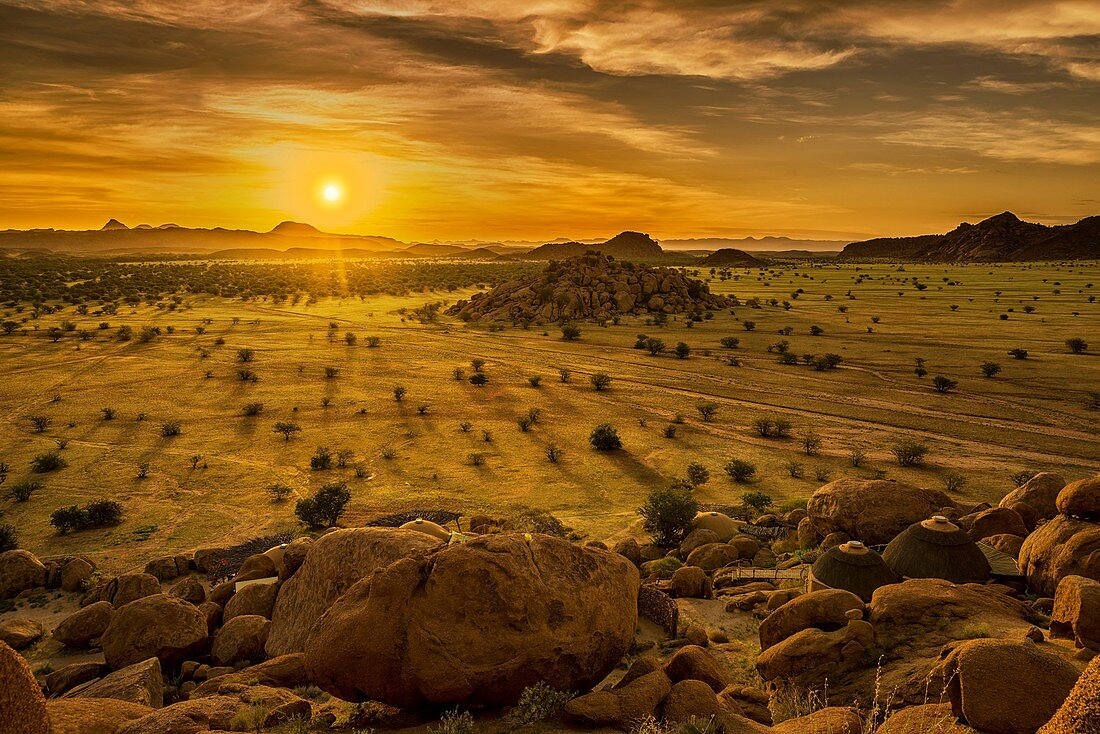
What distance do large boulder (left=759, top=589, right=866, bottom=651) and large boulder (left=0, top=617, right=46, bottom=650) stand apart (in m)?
15.4

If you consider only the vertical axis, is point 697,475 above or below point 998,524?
below

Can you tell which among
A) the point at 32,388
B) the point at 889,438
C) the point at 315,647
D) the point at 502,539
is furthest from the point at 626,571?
the point at 32,388

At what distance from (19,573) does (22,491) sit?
300 inches

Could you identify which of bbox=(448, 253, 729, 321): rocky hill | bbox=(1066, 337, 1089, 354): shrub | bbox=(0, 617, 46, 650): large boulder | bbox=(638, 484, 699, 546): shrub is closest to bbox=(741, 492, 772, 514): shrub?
bbox=(638, 484, 699, 546): shrub

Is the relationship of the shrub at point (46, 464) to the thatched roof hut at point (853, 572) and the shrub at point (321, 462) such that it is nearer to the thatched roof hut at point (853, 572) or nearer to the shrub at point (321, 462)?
the shrub at point (321, 462)

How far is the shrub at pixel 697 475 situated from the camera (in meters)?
24.2

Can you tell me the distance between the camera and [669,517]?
18688mm

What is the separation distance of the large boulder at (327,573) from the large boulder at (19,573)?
26.0 ft

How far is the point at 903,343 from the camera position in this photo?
178 ft

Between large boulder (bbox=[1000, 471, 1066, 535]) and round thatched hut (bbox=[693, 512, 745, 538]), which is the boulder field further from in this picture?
round thatched hut (bbox=[693, 512, 745, 538])

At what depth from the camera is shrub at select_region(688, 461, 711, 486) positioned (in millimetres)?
24219

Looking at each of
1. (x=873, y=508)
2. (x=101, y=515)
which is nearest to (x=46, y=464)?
(x=101, y=515)

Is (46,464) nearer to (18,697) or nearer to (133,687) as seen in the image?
(133,687)

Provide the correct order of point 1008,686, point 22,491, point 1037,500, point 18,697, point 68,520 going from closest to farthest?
point 18,697 < point 1008,686 < point 1037,500 < point 68,520 < point 22,491
